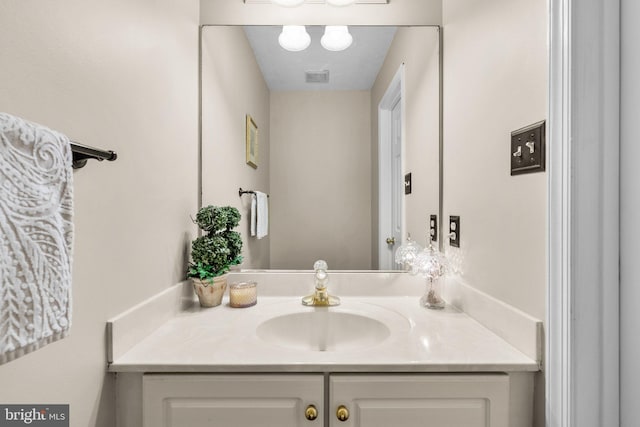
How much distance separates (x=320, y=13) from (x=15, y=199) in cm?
127

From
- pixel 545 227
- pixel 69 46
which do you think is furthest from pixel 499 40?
pixel 69 46

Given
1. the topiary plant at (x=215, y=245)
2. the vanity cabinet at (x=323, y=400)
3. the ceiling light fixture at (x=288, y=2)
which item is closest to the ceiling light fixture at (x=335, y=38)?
the ceiling light fixture at (x=288, y=2)

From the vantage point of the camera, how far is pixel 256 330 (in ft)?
3.21

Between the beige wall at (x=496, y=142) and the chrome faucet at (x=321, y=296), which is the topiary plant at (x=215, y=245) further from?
the beige wall at (x=496, y=142)

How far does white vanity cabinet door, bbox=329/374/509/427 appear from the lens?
0.75 m

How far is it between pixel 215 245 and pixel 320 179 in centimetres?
51

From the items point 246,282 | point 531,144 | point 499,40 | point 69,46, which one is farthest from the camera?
point 246,282

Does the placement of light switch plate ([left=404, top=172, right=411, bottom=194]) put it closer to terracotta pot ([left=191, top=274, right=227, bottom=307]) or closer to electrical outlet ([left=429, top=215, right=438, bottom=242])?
electrical outlet ([left=429, top=215, right=438, bottom=242])

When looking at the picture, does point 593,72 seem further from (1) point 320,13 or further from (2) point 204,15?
(2) point 204,15

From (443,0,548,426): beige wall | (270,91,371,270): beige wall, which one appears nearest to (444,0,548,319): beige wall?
(443,0,548,426): beige wall

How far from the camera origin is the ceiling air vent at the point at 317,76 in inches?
53.4

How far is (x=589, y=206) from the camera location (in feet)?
2.15

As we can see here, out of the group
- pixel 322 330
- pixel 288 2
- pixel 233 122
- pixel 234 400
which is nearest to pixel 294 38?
pixel 288 2

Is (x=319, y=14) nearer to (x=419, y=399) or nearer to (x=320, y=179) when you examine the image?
(x=320, y=179)
